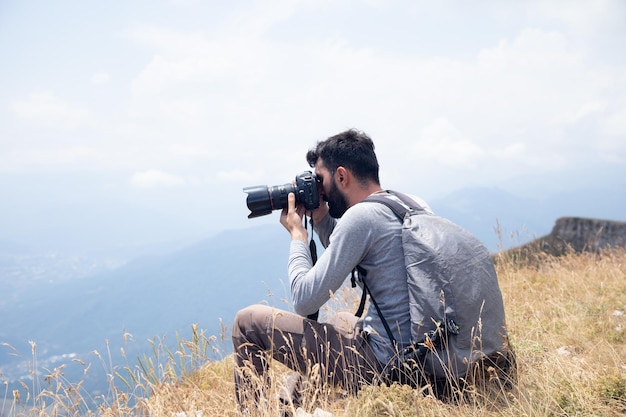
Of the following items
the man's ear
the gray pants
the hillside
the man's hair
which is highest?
the man's hair

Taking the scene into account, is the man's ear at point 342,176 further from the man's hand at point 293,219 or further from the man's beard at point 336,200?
the man's hand at point 293,219

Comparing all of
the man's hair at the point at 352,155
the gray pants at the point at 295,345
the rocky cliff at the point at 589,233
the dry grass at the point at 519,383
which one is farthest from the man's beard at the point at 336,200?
the rocky cliff at the point at 589,233

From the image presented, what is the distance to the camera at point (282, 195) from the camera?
9.11ft

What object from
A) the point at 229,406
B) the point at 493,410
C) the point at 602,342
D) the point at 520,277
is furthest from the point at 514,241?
the point at 229,406

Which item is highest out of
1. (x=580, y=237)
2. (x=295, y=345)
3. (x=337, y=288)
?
(x=337, y=288)

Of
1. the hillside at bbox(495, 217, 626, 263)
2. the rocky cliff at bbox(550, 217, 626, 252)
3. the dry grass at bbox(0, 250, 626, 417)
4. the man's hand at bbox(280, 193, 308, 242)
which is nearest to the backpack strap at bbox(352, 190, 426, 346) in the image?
the dry grass at bbox(0, 250, 626, 417)

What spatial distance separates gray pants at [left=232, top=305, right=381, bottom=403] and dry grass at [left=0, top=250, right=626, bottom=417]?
0.10 m

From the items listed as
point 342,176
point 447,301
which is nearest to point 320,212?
point 342,176

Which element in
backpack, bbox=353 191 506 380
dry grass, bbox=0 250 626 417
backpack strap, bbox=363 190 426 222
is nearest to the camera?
dry grass, bbox=0 250 626 417

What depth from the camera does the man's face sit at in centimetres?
261

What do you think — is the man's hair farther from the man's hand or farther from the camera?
the man's hand

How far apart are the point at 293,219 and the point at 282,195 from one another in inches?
8.4

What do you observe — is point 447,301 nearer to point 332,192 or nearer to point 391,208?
point 391,208

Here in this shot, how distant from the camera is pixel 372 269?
7.39 ft
